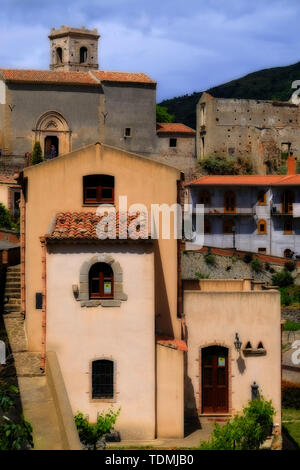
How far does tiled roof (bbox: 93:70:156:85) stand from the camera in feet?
223

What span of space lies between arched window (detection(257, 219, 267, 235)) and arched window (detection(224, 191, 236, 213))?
6.64 ft

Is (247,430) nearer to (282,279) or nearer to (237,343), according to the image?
(237,343)

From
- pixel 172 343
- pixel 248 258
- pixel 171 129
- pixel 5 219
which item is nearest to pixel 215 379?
pixel 172 343

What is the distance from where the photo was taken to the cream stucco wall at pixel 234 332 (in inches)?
968

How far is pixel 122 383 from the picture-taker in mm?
21578

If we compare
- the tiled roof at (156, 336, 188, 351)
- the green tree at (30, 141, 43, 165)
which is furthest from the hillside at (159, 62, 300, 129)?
the tiled roof at (156, 336, 188, 351)

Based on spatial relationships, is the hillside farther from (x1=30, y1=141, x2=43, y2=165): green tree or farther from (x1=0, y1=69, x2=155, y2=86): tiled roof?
(x1=30, y1=141, x2=43, y2=165): green tree

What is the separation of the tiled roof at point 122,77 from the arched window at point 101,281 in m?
47.8

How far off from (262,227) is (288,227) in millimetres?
1822

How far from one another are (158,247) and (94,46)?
70049mm

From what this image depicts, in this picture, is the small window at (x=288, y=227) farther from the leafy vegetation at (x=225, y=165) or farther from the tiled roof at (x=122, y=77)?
the tiled roof at (x=122, y=77)

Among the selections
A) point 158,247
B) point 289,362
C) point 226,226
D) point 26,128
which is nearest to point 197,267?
point 226,226
